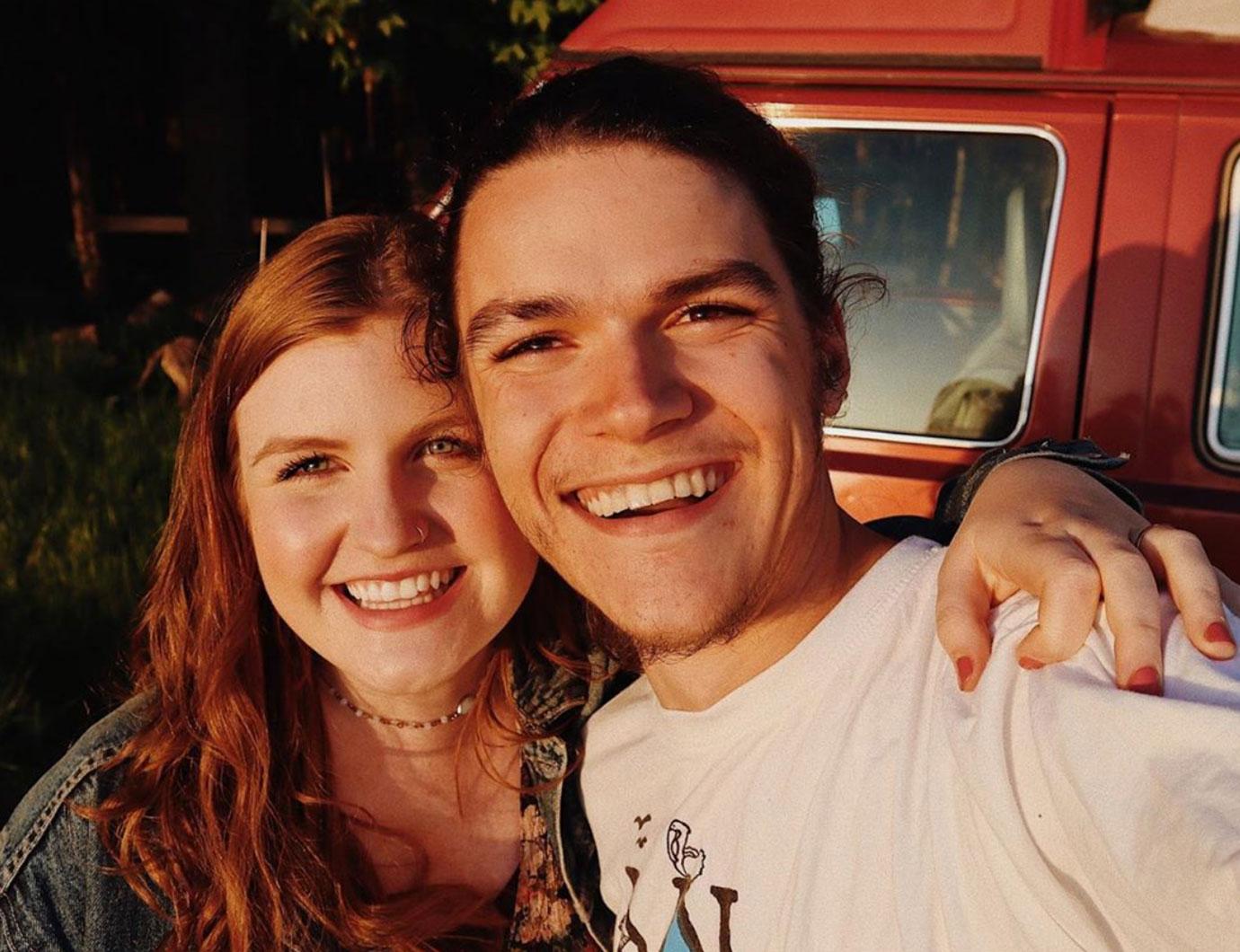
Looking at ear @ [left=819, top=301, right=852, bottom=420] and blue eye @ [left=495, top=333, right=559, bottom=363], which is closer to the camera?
blue eye @ [left=495, top=333, right=559, bottom=363]

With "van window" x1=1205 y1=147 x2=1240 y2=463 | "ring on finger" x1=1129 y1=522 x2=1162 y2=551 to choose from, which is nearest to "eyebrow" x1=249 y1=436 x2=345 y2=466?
"ring on finger" x1=1129 y1=522 x2=1162 y2=551

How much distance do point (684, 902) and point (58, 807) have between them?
1.09 m

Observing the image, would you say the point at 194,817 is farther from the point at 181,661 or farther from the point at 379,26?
the point at 379,26

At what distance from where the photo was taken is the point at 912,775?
4.37 ft

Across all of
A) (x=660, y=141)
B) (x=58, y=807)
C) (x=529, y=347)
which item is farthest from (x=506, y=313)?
(x=58, y=807)

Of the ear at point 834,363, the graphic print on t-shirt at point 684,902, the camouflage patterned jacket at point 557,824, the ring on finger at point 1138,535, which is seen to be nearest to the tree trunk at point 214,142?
the camouflage patterned jacket at point 557,824

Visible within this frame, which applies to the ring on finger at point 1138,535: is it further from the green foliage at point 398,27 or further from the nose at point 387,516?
the green foliage at point 398,27

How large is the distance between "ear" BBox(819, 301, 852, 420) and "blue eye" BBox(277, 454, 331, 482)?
2.82 ft

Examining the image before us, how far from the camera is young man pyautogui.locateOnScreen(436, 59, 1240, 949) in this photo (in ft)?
4.30

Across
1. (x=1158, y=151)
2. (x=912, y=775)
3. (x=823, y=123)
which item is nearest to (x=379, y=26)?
(x=823, y=123)

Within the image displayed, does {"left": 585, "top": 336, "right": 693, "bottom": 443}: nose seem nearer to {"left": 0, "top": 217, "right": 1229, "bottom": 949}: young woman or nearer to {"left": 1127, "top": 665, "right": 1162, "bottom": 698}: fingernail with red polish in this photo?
{"left": 0, "top": 217, "right": 1229, "bottom": 949}: young woman

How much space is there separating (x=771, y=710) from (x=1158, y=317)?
1.39m

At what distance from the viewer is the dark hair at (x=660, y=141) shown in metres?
1.73

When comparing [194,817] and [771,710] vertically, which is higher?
[771,710]
